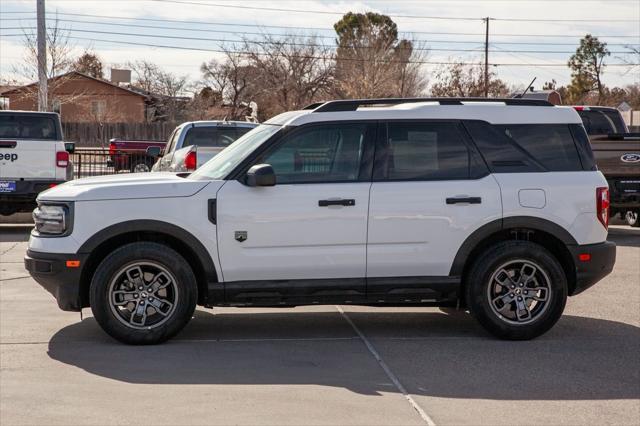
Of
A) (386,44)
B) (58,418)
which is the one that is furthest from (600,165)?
(386,44)

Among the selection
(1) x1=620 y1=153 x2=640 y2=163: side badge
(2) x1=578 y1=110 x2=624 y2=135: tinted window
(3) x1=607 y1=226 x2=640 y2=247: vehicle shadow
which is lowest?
(3) x1=607 y1=226 x2=640 y2=247: vehicle shadow

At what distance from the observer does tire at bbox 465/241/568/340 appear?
8.06m

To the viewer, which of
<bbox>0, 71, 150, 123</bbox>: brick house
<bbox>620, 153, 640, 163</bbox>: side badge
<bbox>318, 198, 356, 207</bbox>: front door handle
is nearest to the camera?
<bbox>318, 198, 356, 207</bbox>: front door handle

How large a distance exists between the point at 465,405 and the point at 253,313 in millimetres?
3578

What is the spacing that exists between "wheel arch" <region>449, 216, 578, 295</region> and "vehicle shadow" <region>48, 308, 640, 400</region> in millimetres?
617

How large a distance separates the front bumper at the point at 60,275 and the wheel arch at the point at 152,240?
0.09 metres

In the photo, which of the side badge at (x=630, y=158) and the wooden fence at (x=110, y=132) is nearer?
the side badge at (x=630, y=158)

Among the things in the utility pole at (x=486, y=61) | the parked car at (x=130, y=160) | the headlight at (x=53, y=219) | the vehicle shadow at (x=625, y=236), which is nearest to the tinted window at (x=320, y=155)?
the headlight at (x=53, y=219)

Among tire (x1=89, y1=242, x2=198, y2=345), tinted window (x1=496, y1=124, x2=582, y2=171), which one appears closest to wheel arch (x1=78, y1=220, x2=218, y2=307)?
tire (x1=89, y1=242, x2=198, y2=345)

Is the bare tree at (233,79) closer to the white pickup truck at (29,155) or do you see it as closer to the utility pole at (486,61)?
the utility pole at (486,61)

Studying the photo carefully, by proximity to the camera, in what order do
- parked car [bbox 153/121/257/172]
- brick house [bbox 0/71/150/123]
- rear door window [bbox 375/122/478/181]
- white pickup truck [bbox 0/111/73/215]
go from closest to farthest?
rear door window [bbox 375/122/478/181], white pickup truck [bbox 0/111/73/215], parked car [bbox 153/121/257/172], brick house [bbox 0/71/150/123]

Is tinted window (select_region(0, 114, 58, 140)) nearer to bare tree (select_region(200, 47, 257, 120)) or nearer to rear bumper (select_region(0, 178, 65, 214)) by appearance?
rear bumper (select_region(0, 178, 65, 214))

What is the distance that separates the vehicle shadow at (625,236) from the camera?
15391 millimetres

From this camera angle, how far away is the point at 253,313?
9.41 meters
